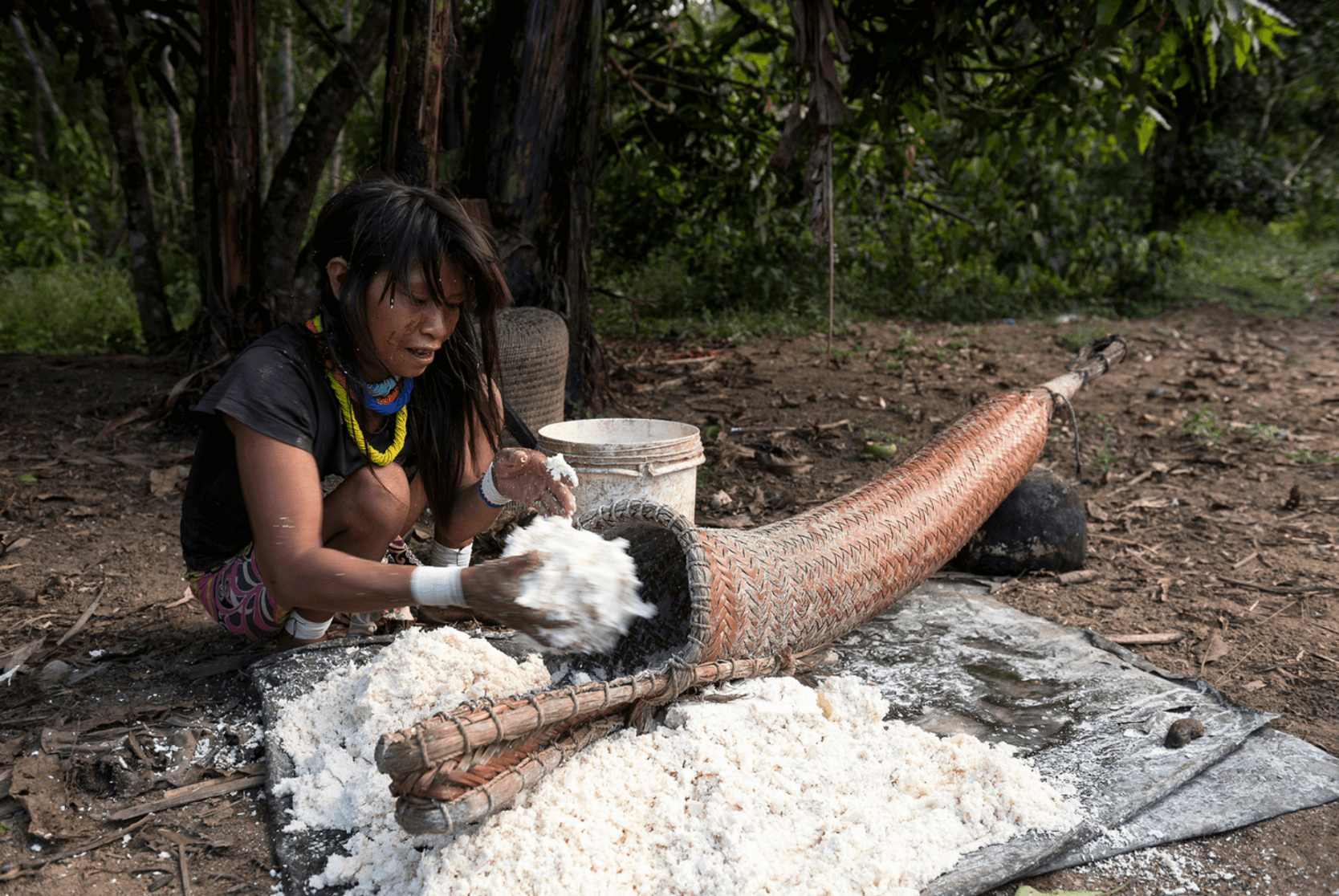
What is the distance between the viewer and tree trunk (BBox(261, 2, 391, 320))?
443 centimetres

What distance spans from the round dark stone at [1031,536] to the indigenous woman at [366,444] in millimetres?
1614

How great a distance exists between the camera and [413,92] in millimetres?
3004

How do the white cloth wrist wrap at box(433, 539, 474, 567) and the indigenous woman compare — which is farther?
the white cloth wrist wrap at box(433, 539, 474, 567)

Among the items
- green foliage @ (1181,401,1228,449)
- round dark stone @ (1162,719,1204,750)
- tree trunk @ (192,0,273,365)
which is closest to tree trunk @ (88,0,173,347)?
tree trunk @ (192,0,273,365)

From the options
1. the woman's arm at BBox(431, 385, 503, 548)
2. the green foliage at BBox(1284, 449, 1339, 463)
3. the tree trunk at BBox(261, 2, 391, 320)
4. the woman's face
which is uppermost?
the tree trunk at BBox(261, 2, 391, 320)

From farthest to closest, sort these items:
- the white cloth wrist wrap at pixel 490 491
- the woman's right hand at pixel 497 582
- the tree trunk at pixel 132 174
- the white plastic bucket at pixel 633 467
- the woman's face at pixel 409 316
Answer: the tree trunk at pixel 132 174 → the white plastic bucket at pixel 633 467 → the white cloth wrist wrap at pixel 490 491 → the woman's face at pixel 409 316 → the woman's right hand at pixel 497 582

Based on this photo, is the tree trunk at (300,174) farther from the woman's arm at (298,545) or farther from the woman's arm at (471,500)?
the woman's arm at (298,545)

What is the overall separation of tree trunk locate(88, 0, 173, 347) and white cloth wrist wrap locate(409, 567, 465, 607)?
4.43 m

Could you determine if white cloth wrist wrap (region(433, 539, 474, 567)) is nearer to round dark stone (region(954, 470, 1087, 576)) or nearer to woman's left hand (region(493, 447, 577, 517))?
woman's left hand (region(493, 447, 577, 517))

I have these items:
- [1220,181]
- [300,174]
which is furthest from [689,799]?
[1220,181]

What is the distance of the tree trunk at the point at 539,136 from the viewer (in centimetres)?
368

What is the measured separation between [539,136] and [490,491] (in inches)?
89.3

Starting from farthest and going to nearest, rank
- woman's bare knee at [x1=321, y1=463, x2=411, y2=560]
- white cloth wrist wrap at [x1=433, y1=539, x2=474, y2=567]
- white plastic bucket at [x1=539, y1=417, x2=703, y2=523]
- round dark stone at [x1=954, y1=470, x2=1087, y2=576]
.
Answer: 1. round dark stone at [x1=954, y1=470, x2=1087, y2=576]
2. white plastic bucket at [x1=539, y1=417, x2=703, y2=523]
3. white cloth wrist wrap at [x1=433, y1=539, x2=474, y2=567]
4. woman's bare knee at [x1=321, y1=463, x2=411, y2=560]

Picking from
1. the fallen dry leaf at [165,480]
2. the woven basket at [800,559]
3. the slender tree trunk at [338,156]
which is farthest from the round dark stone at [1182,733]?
the slender tree trunk at [338,156]
